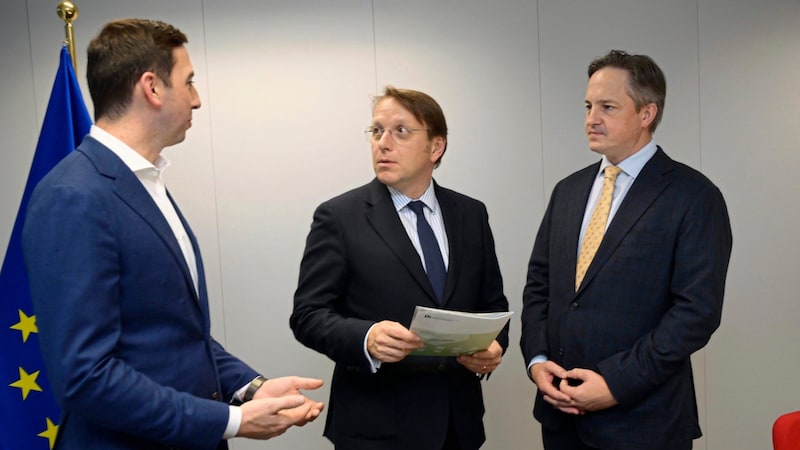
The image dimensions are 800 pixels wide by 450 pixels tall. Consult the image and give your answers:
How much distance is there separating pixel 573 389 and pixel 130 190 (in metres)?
1.45

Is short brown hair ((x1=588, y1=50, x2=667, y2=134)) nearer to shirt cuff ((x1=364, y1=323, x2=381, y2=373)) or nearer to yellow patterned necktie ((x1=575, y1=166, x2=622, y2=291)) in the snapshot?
yellow patterned necktie ((x1=575, y1=166, x2=622, y2=291))

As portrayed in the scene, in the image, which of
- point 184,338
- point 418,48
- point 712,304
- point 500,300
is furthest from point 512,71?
point 184,338

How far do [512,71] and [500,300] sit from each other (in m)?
1.75

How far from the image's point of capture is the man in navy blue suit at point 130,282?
1.30 metres

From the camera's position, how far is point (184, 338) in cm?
152

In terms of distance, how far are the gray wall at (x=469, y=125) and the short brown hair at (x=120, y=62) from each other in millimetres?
2287

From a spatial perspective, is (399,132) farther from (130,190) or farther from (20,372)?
(20,372)

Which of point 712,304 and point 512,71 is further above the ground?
point 512,71

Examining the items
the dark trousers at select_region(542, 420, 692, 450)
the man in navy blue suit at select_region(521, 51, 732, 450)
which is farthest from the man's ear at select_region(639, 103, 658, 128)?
the dark trousers at select_region(542, 420, 692, 450)

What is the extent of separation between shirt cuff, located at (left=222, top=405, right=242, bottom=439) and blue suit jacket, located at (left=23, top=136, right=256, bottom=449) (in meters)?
0.02

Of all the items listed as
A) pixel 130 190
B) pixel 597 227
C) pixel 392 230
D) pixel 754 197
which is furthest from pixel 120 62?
pixel 754 197

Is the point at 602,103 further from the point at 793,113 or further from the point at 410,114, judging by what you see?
the point at 793,113

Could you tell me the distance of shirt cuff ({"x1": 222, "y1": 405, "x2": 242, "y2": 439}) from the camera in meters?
1.43

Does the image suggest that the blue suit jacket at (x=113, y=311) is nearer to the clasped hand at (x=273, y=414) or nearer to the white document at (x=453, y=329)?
the clasped hand at (x=273, y=414)
